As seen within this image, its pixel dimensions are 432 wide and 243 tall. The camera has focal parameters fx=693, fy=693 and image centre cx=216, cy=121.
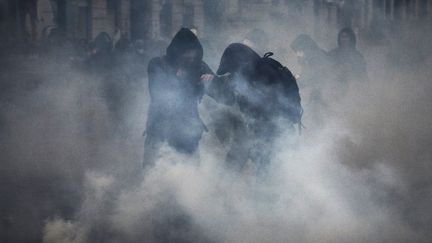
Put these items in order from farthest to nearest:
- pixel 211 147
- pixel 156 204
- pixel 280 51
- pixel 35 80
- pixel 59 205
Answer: pixel 280 51 → pixel 35 80 → pixel 211 147 → pixel 59 205 → pixel 156 204

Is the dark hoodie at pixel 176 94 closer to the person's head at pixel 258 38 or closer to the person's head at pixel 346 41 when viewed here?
the person's head at pixel 258 38

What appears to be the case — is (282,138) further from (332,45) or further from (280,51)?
(332,45)

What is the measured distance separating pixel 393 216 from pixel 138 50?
36.1 feet

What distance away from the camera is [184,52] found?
663 cm

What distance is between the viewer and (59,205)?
271 inches

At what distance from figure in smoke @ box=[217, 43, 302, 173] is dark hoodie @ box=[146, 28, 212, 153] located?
1.12 feet

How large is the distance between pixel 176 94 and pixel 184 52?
0.41m

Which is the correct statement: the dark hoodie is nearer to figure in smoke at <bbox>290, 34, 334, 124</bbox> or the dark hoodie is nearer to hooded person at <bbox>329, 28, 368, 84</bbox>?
figure in smoke at <bbox>290, 34, 334, 124</bbox>

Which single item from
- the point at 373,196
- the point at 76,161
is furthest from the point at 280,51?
the point at 373,196

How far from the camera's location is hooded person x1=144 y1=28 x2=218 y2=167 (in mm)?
6566

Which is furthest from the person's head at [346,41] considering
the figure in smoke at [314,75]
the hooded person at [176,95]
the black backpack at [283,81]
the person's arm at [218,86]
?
the hooded person at [176,95]

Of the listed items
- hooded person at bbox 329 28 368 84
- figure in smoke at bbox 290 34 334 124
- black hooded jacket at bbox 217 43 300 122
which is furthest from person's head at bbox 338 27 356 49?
black hooded jacket at bbox 217 43 300 122

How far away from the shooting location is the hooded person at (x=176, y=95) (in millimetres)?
6566

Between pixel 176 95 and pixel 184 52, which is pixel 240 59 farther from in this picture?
pixel 176 95
